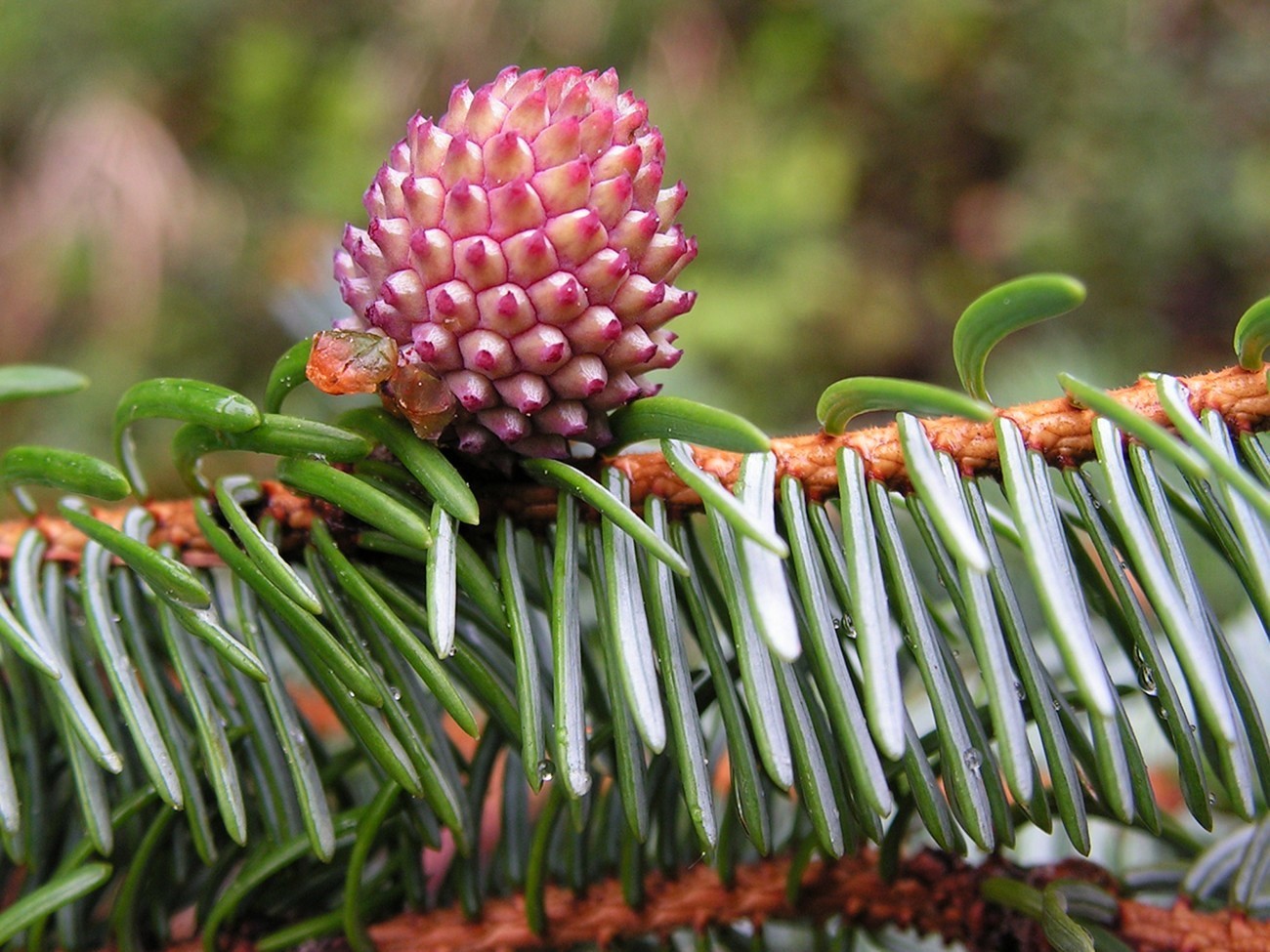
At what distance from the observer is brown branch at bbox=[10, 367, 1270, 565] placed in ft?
0.99

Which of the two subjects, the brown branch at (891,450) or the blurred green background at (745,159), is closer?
the brown branch at (891,450)

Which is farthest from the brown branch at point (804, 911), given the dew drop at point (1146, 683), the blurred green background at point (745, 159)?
the blurred green background at point (745, 159)

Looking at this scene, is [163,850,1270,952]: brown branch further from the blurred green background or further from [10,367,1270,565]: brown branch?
the blurred green background

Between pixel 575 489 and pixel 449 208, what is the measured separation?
3.6 inches

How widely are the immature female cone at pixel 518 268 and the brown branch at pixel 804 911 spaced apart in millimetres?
173

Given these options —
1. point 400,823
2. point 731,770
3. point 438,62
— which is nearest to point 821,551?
point 731,770

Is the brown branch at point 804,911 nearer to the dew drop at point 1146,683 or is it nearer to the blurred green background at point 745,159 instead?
the dew drop at point 1146,683

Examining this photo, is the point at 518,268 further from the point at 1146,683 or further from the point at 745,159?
the point at 745,159

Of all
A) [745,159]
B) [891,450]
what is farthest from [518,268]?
[745,159]

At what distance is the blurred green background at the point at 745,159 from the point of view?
1804mm

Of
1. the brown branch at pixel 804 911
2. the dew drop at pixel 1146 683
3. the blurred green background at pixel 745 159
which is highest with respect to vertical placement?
the blurred green background at pixel 745 159

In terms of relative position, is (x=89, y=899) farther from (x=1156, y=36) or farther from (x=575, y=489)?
(x=1156, y=36)

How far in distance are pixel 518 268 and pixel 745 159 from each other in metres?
1.84

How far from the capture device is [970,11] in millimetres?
2119
